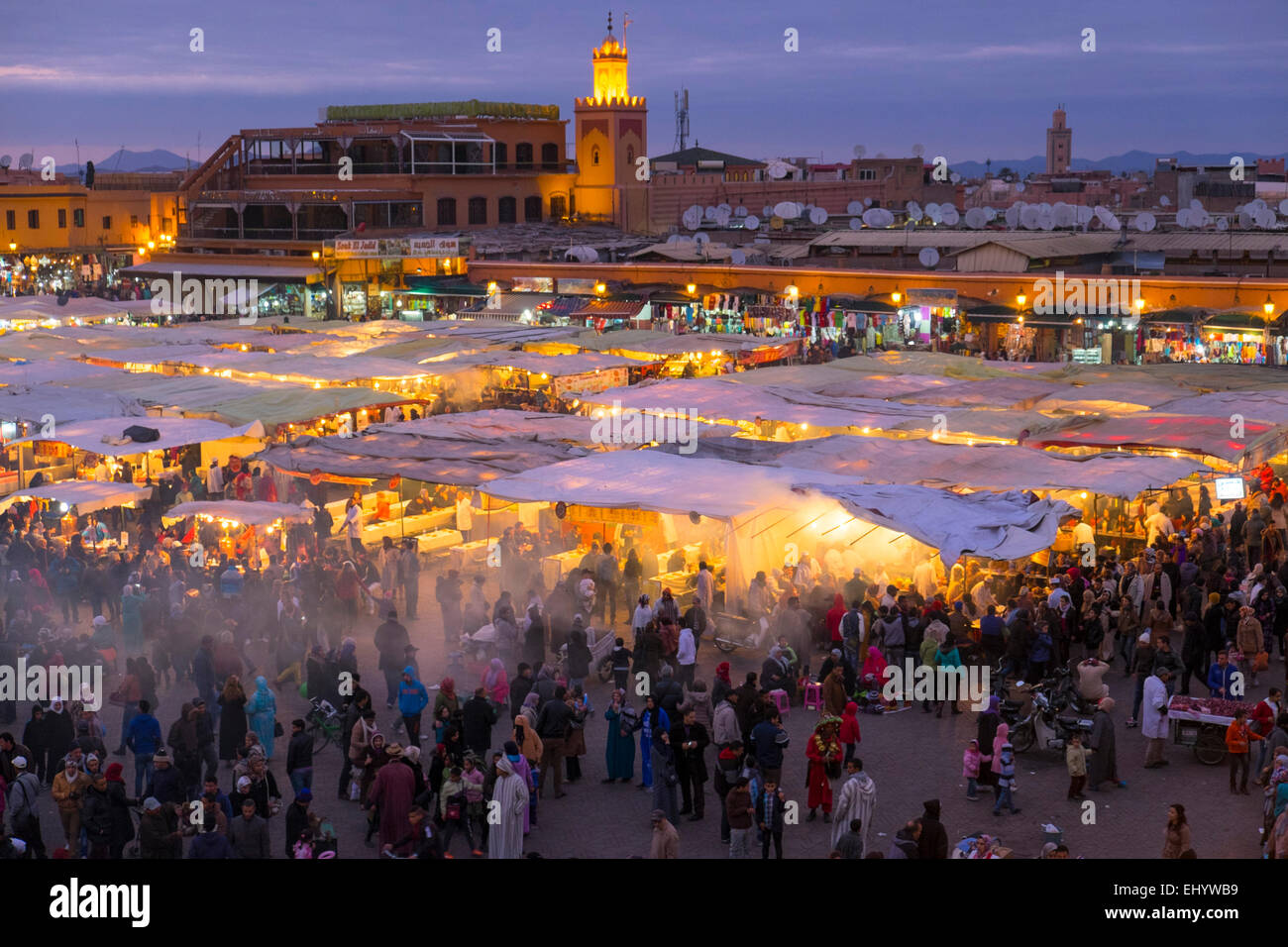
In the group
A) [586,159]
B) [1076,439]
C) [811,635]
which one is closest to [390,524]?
[811,635]

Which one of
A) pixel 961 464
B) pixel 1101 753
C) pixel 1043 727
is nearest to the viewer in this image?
pixel 1101 753

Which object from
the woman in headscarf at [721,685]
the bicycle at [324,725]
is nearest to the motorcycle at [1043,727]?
the woman in headscarf at [721,685]

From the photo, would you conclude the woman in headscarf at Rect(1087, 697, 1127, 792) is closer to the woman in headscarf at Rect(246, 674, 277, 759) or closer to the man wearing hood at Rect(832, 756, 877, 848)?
the man wearing hood at Rect(832, 756, 877, 848)

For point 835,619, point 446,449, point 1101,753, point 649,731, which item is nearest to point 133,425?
point 446,449

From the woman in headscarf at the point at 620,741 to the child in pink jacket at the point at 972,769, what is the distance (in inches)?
95.1

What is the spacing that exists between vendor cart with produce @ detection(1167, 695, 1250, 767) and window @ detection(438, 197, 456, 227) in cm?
4466

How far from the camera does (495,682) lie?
11.7m

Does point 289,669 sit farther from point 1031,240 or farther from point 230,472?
point 1031,240

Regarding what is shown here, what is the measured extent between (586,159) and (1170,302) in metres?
34.1

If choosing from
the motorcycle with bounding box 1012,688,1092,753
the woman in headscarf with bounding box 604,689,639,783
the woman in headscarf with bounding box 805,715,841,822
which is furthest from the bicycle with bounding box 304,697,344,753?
the motorcycle with bounding box 1012,688,1092,753

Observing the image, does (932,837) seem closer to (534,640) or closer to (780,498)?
(534,640)

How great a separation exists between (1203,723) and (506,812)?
5524mm

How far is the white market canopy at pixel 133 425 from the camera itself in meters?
18.3
